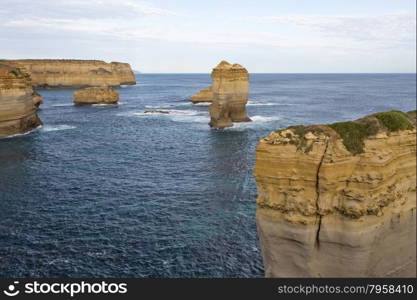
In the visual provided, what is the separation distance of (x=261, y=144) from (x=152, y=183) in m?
27.6

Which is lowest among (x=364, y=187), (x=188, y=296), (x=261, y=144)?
(x=188, y=296)

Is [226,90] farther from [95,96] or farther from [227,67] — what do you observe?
[95,96]

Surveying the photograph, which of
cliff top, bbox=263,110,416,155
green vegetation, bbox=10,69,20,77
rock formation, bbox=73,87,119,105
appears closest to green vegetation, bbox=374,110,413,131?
cliff top, bbox=263,110,416,155

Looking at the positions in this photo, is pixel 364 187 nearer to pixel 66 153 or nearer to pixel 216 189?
Result: pixel 216 189

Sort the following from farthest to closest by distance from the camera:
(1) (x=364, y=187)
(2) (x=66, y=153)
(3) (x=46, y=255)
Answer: (2) (x=66, y=153), (3) (x=46, y=255), (1) (x=364, y=187)

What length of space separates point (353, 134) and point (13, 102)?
224 feet

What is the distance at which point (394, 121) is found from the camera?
18.9 meters

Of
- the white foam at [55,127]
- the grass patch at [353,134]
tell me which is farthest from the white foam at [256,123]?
the grass patch at [353,134]

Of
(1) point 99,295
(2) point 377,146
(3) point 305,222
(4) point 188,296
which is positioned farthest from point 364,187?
(1) point 99,295

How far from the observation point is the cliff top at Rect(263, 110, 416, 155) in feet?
58.2

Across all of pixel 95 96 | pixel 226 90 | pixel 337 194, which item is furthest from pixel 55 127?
pixel 337 194

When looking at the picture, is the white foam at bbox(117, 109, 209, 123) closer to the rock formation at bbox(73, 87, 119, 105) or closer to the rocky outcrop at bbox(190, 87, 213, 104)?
the rocky outcrop at bbox(190, 87, 213, 104)

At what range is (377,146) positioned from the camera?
58.8ft

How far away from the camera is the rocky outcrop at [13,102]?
67.9 meters
